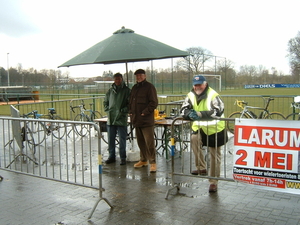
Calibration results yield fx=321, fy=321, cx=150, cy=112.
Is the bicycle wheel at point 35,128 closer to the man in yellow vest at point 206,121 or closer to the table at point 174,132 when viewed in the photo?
the table at point 174,132

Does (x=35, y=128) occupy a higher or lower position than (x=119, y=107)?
lower

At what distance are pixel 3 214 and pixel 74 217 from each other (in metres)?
1.08

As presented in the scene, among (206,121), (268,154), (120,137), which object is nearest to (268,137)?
(268,154)

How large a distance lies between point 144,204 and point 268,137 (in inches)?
81.4

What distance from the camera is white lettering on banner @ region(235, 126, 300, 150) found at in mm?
4086

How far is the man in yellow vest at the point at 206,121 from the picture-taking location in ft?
16.9

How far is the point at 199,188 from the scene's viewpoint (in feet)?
18.2

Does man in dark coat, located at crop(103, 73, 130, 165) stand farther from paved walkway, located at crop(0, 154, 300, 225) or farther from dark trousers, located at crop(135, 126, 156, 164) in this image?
paved walkway, located at crop(0, 154, 300, 225)

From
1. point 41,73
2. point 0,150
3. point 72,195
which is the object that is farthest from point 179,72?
point 72,195

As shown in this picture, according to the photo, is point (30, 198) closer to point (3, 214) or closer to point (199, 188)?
point (3, 214)

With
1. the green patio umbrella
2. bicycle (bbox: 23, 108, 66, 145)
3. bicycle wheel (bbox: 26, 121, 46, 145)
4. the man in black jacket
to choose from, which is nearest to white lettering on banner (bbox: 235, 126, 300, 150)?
the green patio umbrella

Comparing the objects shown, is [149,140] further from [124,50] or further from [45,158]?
[45,158]

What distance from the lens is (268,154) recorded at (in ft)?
13.9

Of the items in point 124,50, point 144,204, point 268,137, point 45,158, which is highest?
point 124,50
